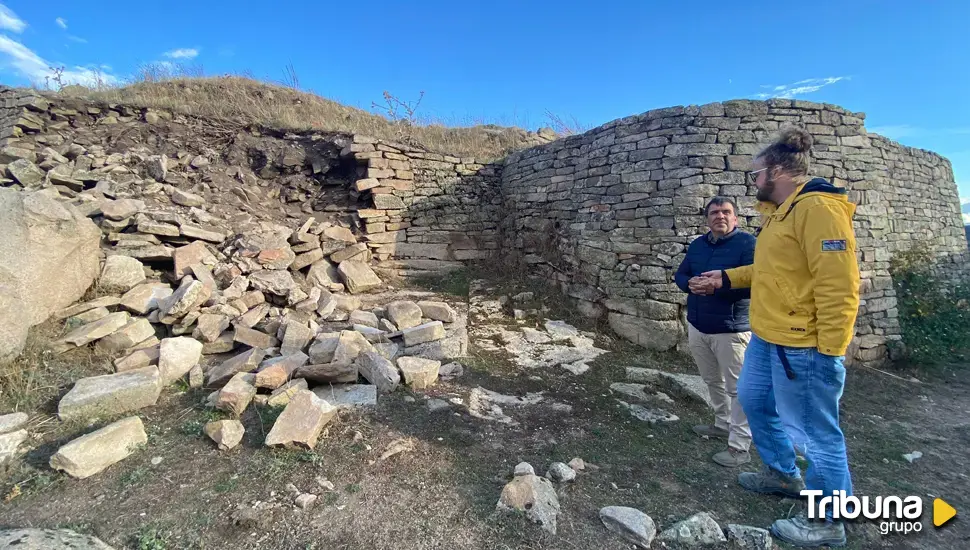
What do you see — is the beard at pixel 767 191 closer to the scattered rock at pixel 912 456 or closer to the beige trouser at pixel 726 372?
the beige trouser at pixel 726 372

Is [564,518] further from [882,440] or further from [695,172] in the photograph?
[695,172]

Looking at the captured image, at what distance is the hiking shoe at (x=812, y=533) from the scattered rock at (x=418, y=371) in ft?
8.08

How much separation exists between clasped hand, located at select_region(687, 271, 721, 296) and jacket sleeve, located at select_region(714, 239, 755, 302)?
0.12ft

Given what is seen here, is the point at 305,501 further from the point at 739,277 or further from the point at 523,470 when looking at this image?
the point at 739,277

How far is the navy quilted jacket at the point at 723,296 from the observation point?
284 cm

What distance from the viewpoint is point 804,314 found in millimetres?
2010

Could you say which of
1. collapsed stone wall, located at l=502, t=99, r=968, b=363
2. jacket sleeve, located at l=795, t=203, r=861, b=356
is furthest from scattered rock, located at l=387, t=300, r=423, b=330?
jacket sleeve, located at l=795, t=203, r=861, b=356

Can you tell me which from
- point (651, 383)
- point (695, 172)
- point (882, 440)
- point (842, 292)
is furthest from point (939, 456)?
point (695, 172)

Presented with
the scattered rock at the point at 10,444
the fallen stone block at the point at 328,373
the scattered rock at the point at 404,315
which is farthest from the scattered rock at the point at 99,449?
the scattered rock at the point at 404,315

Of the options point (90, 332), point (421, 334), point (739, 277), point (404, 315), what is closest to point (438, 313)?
point (404, 315)

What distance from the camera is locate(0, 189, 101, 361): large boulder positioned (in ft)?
10.1

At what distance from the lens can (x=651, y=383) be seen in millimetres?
4297

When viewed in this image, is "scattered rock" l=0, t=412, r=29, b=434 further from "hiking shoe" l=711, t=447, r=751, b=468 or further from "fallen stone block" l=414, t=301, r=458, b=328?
"hiking shoe" l=711, t=447, r=751, b=468

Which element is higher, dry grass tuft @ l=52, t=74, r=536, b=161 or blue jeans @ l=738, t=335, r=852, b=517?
dry grass tuft @ l=52, t=74, r=536, b=161
